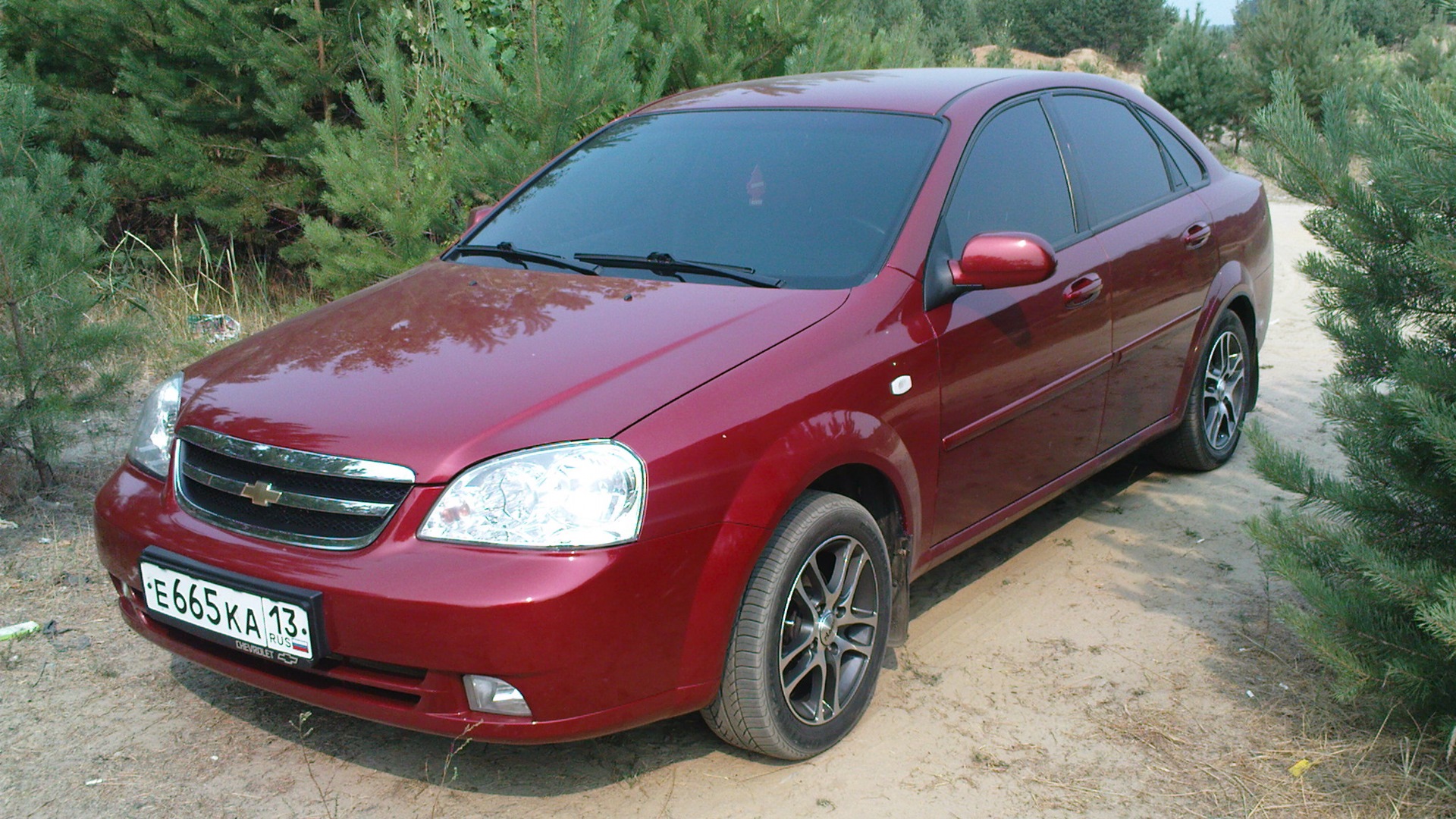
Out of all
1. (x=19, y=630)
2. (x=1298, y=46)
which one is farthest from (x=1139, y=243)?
(x=1298, y=46)

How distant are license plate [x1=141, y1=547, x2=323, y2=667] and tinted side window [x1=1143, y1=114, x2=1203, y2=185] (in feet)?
12.3

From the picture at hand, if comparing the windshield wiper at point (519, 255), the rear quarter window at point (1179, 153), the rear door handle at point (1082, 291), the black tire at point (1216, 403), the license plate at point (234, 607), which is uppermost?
the rear quarter window at point (1179, 153)

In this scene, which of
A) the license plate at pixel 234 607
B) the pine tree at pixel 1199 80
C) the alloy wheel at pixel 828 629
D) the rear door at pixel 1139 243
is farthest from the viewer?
the pine tree at pixel 1199 80

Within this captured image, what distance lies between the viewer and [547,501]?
2539 millimetres

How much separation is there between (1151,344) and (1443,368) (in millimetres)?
1562

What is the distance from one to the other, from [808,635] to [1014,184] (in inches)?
67.2

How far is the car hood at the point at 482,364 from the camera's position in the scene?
2654mm

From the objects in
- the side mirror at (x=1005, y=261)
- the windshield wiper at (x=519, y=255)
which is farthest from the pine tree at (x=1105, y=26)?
the side mirror at (x=1005, y=261)

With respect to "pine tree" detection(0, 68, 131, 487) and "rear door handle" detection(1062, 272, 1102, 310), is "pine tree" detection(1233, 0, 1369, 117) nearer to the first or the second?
"rear door handle" detection(1062, 272, 1102, 310)

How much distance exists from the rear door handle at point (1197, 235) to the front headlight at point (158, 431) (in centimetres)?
A: 352

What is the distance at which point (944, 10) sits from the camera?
37.3 meters

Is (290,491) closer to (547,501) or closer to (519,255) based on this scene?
(547,501)

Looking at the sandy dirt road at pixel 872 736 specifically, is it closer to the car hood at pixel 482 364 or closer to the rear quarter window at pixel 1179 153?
the car hood at pixel 482 364

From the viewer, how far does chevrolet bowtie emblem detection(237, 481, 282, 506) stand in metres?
2.73
